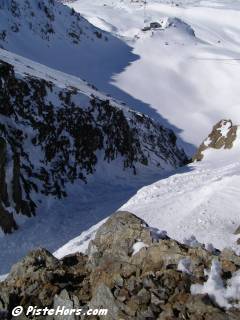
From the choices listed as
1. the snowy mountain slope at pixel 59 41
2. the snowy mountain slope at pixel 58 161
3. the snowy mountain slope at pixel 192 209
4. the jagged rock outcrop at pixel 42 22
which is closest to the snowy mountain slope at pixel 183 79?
the snowy mountain slope at pixel 59 41

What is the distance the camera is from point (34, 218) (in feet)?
76.2

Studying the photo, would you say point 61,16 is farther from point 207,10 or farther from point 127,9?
point 207,10

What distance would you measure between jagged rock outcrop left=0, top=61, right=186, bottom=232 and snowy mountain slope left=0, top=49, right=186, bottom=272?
4 cm

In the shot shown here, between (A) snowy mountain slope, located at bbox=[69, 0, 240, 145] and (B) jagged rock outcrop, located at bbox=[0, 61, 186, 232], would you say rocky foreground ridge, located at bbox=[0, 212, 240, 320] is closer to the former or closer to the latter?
(B) jagged rock outcrop, located at bbox=[0, 61, 186, 232]

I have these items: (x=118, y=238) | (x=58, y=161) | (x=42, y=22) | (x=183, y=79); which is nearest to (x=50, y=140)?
→ (x=58, y=161)

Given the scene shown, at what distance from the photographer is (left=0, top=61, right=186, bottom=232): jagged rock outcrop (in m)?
23.0

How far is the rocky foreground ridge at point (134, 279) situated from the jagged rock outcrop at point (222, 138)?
956 inches

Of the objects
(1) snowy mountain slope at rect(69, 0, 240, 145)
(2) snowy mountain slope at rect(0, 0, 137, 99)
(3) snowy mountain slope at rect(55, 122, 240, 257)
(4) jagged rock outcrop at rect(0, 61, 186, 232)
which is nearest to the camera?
(3) snowy mountain slope at rect(55, 122, 240, 257)

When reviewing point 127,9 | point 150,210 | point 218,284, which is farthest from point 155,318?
point 127,9

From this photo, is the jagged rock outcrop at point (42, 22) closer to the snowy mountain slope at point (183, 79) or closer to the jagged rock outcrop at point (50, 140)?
the snowy mountain slope at point (183, 79)

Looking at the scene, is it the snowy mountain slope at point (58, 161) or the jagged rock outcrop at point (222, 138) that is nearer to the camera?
the snowy mountain slope at point (58, 161)

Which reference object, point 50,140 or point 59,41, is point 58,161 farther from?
point 59,41

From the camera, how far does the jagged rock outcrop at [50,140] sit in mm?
23047

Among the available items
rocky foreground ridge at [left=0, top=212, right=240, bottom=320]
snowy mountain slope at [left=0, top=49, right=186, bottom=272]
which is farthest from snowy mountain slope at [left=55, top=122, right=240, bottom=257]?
rocky foreground ridge at [left=0, top=212, right=240, bottom=320]
